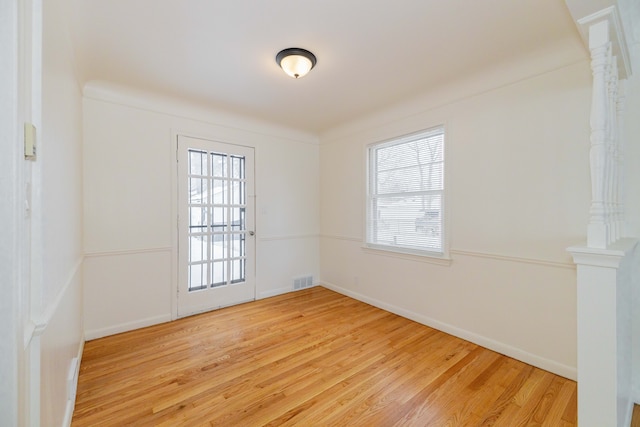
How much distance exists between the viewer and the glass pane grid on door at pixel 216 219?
3.49m

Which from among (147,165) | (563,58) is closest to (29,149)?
(147,165)

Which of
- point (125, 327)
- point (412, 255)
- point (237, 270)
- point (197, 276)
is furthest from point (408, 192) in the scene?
point (125, 327)

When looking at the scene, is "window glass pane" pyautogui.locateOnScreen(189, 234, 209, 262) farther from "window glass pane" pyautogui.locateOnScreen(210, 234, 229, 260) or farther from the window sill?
the window sill

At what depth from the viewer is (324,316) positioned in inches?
133

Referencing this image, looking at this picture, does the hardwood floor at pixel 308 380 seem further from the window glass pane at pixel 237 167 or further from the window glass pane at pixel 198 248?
the window glass pane at pixel 237 167

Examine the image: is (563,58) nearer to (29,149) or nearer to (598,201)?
(598,201)

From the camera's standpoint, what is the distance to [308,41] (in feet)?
7.09

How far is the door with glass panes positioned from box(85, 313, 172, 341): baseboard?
20 cm

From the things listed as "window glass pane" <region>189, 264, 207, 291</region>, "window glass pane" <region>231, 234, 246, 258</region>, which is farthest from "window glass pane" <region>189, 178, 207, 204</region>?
"window glass pane" <region>189, 264, 207, 291</region>

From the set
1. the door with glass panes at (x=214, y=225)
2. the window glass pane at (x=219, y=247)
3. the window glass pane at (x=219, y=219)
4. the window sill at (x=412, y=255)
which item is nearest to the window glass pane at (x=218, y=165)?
the door with glass panes at (x=214, y=225)

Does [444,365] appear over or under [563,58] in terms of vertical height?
under

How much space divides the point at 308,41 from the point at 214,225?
8.22 ft

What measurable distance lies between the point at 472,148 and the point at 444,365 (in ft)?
6.78

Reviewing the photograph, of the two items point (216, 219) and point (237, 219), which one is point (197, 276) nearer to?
point (216, 219)
